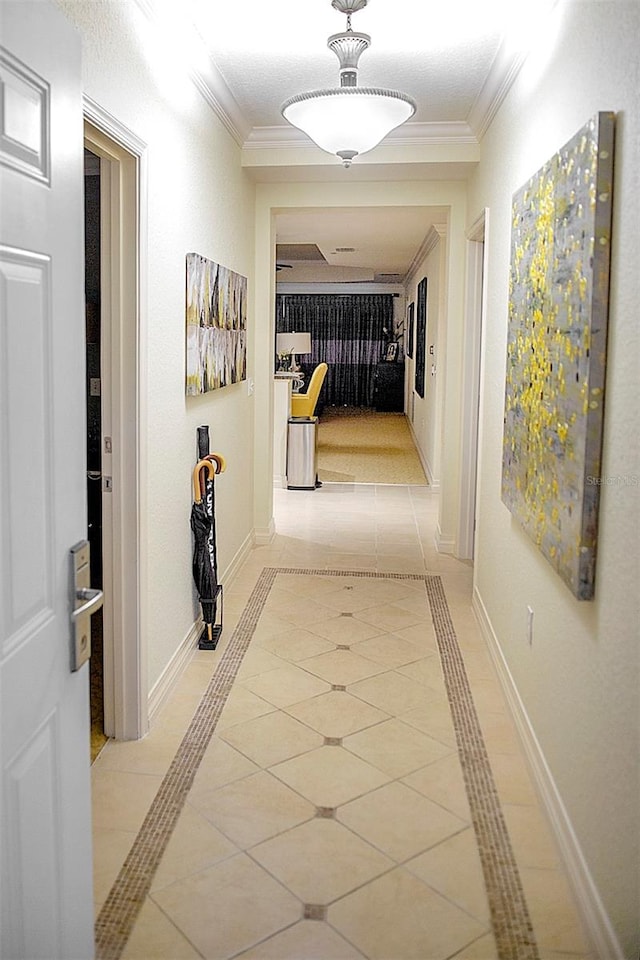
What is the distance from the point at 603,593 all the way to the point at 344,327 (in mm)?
15432

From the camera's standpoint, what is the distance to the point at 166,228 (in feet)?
Result: 10.7

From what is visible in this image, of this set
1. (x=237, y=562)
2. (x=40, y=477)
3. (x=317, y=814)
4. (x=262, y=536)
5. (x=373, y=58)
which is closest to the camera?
(x=40, y=477)

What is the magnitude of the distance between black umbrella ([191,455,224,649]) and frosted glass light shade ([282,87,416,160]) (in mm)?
1445

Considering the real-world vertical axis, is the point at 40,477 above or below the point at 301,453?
above

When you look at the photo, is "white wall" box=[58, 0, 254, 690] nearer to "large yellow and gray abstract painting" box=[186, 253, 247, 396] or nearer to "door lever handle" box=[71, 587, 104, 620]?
"large yellow and gray abstract painting" box=[186, 253, 247, 396]

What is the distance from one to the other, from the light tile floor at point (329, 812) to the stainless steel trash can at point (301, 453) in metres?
3.67

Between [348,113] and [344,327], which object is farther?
[344,327]

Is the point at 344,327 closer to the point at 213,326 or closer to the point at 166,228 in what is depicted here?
the point at 213,326

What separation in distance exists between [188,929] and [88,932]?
38cm

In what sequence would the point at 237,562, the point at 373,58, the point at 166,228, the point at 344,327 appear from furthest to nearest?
1. the point at 344,327
2. the point at 237,562
3. the point at 373,58
4. the point at 166,228

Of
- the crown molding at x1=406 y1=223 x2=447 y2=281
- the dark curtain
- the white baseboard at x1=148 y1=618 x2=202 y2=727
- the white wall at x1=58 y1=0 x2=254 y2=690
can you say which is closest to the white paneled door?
the white wall at x1=58 y1=0 x2=254 y2=690

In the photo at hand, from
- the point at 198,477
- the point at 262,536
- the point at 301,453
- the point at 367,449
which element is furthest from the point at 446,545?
the point at 367,449

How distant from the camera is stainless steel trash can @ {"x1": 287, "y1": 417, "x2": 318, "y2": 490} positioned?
316 inches

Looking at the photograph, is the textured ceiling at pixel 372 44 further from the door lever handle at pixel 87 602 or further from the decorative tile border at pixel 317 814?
the decorative tile border at pixel 317 814
